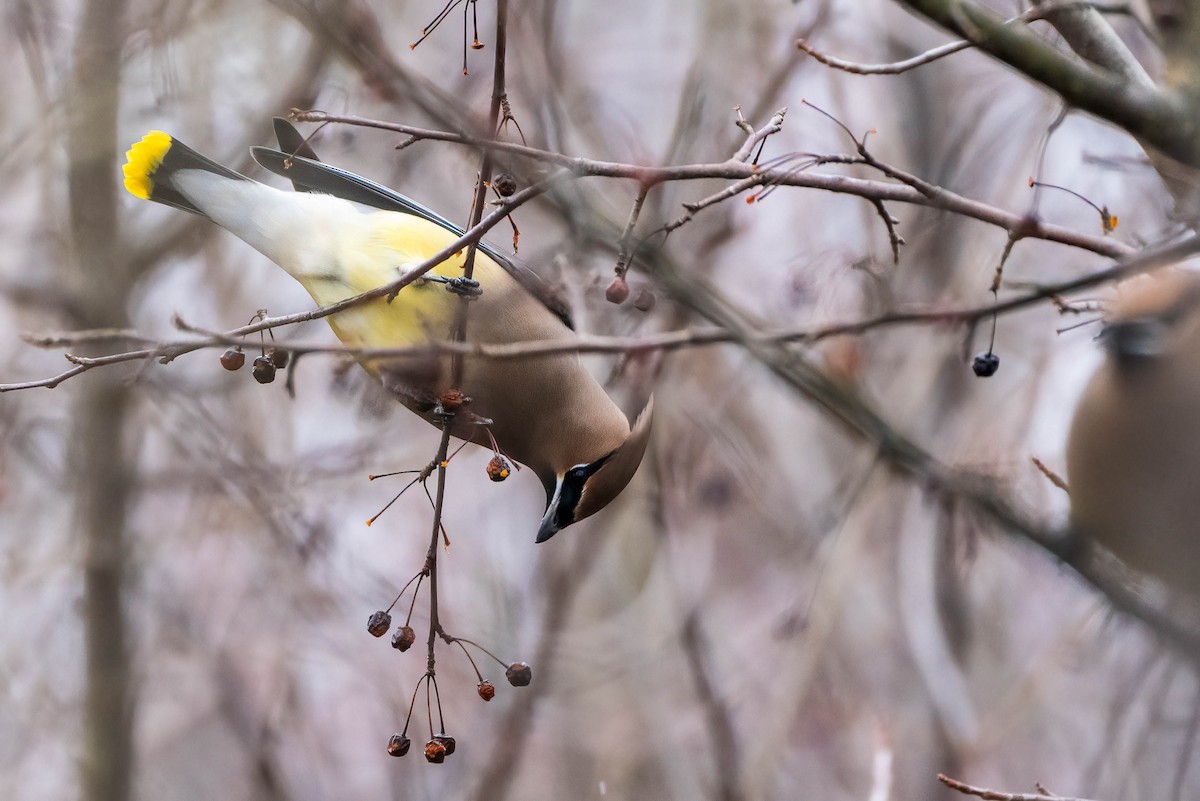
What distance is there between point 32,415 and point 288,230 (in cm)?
211

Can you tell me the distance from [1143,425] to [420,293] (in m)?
1.67

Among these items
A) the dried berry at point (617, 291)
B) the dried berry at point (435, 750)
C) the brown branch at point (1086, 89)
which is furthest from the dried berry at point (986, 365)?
the dried berry at point (435, 750)

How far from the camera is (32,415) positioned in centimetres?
421

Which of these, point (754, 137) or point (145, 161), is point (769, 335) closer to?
point (754, 137)

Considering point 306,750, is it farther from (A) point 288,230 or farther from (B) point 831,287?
(B) point 831,287

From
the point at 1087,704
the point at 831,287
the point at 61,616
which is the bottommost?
the point at 1087,704

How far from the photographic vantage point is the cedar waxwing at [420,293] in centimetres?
253

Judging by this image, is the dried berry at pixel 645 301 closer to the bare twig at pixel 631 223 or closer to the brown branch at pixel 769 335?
the bare twig at pixel 631 223

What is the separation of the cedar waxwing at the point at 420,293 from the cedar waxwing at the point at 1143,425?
1080 mm

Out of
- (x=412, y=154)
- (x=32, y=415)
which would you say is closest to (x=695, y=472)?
(x=412, y=154)

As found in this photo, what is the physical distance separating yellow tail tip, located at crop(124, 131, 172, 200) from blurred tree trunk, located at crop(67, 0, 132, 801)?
1.14 meters

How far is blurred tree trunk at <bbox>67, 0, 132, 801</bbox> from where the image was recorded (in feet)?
12.1

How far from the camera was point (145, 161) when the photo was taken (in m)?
2.73

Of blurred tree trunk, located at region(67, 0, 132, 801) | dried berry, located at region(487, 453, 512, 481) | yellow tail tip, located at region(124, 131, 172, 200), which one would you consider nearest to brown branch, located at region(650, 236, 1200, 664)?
dried berry, located at region(487, 453, 512, 481)
